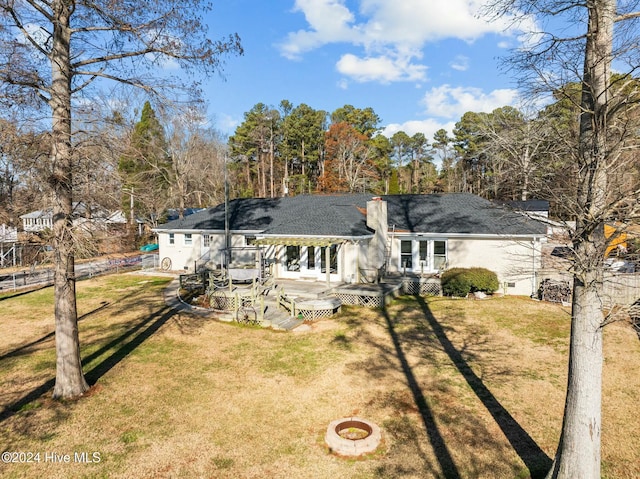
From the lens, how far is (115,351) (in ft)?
40.0

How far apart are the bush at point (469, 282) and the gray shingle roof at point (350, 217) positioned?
2.13 metres

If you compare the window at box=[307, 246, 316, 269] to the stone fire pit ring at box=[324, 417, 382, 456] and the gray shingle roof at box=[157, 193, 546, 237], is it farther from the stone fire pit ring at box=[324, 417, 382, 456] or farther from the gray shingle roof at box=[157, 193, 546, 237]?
the stone fire pit ring at box=[324, 417, 382, 456]

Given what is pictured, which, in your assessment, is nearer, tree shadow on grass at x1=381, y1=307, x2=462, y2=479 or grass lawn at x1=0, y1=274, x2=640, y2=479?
tree shadow on grass at x1=381, y1=307, x2=462, y2=479

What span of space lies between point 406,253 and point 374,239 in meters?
2.89

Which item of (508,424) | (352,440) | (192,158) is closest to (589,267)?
(508,424)

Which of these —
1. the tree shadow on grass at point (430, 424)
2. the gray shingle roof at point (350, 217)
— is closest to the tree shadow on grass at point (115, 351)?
the gray shingle roof at point (350, 217)

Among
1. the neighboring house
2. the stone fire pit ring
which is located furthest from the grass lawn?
the neighboring house

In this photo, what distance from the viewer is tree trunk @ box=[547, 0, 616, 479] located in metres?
5.35

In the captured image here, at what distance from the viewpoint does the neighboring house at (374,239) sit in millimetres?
19266

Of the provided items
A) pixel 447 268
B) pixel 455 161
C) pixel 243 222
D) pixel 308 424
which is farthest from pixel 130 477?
pixel 455 161

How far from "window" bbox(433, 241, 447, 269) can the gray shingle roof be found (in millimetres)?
746

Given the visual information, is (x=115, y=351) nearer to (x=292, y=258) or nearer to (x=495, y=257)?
(x=292, y=258)

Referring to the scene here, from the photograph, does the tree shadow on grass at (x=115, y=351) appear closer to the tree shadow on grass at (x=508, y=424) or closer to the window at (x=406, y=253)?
the tree shadow on grass at (x=508, y=424)

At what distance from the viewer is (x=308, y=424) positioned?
821 centimetres
